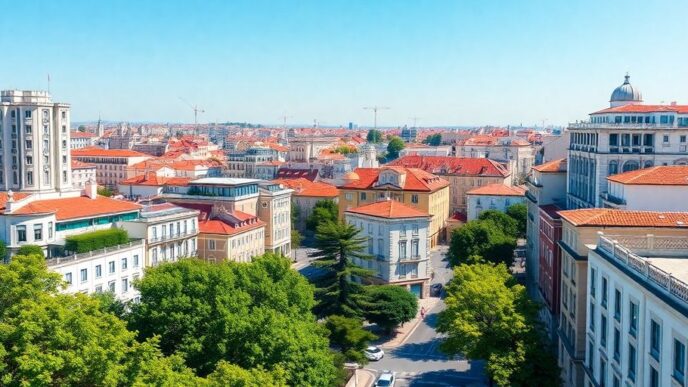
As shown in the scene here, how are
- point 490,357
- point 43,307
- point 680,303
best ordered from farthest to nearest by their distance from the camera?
point 490,357 → point 43,307 → point 680,303

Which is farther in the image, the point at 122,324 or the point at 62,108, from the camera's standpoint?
the point at 62,108

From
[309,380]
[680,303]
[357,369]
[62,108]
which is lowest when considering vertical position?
[357,369]

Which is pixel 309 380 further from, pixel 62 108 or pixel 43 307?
pixel 62 108

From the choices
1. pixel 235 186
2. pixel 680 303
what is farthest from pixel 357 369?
pixel 235 186

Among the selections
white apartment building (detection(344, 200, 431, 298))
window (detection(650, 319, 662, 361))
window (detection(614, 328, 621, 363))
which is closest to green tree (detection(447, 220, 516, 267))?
white apartment building (detection(344, 200, 431, 298))

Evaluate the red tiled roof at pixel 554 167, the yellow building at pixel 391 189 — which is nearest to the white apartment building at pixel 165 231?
the yellow building at pixel 391 189

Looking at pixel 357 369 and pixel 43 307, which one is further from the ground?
pixel 43 307

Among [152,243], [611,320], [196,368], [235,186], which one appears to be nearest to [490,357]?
[611,320]

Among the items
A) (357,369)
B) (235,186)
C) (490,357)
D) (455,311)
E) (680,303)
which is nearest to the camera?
(680,303)
